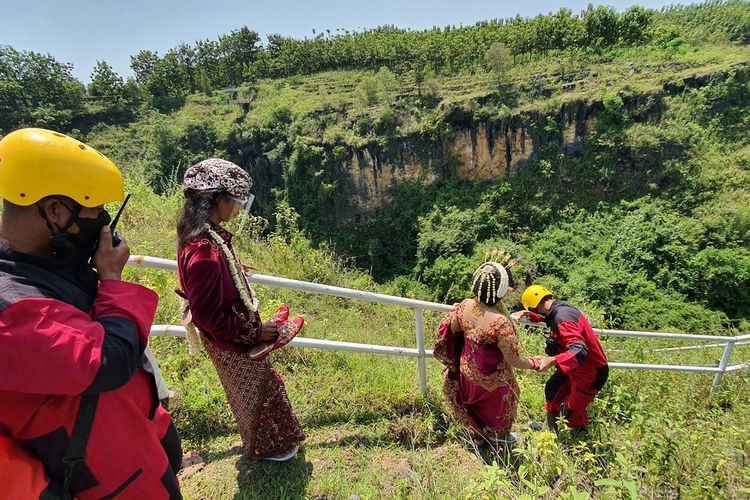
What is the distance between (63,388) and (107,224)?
0.49m

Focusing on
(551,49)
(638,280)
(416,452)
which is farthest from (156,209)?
(551,49)

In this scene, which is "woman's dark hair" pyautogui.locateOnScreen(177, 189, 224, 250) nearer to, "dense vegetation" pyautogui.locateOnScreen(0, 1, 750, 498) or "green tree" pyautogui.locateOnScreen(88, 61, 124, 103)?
"dense vegetation" pyautogui.locateOnScreen(0, 1, 750, 498)

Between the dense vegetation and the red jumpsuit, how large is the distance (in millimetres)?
139

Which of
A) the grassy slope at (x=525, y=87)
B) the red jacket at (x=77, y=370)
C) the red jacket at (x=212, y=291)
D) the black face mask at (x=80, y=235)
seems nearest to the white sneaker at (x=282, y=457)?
the red jacket at (x=212, y=291)

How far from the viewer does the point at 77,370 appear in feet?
3.15

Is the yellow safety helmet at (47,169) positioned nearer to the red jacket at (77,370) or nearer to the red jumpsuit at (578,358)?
the red jacket at (77,370)

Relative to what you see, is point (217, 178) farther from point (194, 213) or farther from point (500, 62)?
point (500, 62)

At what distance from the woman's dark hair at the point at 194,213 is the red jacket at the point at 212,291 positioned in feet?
0.11

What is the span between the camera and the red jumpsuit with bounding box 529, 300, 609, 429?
107 inches

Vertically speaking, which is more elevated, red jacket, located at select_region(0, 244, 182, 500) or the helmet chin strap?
the helmet chin strap

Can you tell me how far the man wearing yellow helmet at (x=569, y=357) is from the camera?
2702mm

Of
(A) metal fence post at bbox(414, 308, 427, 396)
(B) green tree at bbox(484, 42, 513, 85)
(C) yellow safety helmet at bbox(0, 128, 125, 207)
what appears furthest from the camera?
(B) green tree at bbox(484, 42, 513, 85)

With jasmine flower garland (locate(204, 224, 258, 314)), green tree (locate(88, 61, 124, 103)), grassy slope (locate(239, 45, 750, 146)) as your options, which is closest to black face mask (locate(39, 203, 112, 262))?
jasmine flower garland (locate(204, 224, 258, 314))

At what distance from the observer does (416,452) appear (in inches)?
89.8
